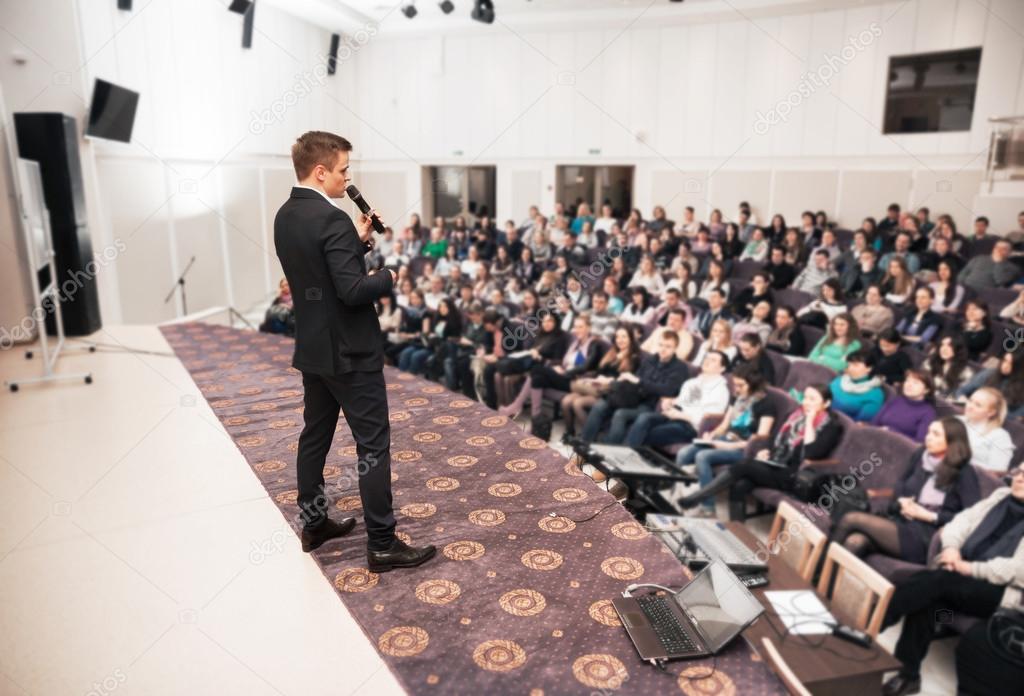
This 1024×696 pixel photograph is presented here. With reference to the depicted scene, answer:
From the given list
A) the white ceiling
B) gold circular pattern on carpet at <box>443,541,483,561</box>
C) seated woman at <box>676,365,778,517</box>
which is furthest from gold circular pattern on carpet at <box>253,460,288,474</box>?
the white ceiling

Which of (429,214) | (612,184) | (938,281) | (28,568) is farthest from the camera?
(429,214)

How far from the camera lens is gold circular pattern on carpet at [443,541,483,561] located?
85.9 inches

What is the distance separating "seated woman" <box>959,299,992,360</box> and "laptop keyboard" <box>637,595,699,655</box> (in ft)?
13.8

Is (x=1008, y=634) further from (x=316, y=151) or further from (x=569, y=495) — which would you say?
(x=316, y=151)

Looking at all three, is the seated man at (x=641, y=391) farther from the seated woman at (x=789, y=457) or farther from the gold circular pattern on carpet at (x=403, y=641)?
the gold circular pattern on carpet at (x=403, y=641)

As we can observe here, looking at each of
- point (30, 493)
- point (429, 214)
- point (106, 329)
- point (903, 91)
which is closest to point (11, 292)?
point (106, 329)

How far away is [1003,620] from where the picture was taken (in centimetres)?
238

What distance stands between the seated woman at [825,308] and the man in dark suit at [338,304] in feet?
16.0

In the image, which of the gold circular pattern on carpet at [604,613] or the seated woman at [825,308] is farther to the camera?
the seated woman at [825,308]

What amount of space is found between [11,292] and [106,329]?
856 millimetres

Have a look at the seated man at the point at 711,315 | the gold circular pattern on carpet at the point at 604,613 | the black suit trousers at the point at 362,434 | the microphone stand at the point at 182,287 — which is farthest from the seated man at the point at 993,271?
the microphone stand at the point at 182,287

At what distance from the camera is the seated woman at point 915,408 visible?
3.73 meters

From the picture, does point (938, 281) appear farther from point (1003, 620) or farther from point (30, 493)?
point (30, 493)

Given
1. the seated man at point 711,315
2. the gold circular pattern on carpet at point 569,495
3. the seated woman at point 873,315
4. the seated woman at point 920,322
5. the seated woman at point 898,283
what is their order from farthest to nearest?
the seated woman at point 898,283 → the seated man at point 711,315 → the seated woman at point 873,315 → the seated woman at point 920,322 → the gold circular pattern on carpet at point 569,495
